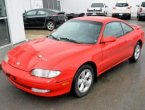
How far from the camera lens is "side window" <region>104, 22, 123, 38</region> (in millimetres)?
5227

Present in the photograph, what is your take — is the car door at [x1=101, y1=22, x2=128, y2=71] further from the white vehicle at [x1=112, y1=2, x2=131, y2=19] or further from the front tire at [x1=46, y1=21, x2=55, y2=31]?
the white vehicle at [x1=112, y1=2, x2=131, y2=19]

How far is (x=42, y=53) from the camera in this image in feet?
14.2

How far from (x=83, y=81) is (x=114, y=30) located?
1.86 metres

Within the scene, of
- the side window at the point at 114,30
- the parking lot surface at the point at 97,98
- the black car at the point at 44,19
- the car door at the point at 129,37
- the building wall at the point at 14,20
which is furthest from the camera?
the black car at the point at 44,19

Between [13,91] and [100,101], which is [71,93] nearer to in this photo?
[100,101]

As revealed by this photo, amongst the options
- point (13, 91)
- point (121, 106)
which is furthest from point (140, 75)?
point (13, 91)

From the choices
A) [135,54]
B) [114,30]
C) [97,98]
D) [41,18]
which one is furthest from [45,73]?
[41,18]

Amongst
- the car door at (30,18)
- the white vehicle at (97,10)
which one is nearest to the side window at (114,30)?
the car door at (30,18)

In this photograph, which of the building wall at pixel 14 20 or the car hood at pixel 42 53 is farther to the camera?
the building wall at pixel 14 20

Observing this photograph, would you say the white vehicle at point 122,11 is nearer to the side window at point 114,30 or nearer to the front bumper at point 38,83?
the side window at point 114,30

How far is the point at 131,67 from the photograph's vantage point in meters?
6.25

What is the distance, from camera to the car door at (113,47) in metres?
4.98

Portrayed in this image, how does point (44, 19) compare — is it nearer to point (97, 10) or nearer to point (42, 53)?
point (97, 10)

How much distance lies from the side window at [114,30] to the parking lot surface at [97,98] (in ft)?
3.68
